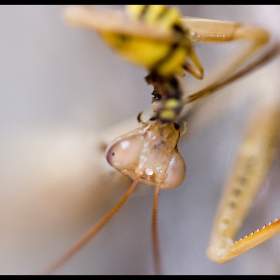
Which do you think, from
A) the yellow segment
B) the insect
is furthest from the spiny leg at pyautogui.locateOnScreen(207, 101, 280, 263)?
the yellow segment

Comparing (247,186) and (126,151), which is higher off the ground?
(126,151)

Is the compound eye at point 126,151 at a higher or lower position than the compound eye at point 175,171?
higher

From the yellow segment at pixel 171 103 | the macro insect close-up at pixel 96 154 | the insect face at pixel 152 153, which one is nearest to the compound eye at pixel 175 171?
the insect face at pixel 152 153

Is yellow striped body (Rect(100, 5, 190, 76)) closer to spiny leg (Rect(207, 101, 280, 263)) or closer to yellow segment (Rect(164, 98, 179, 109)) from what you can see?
yellow segment (Rect(164, 98, 179, 109))

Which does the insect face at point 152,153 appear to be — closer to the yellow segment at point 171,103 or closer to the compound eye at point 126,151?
the compound eye at point 126,151

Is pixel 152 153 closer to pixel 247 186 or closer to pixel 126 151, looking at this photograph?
pixel 126 151

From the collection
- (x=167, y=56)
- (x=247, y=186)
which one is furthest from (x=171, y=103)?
(x=247, y=186)
